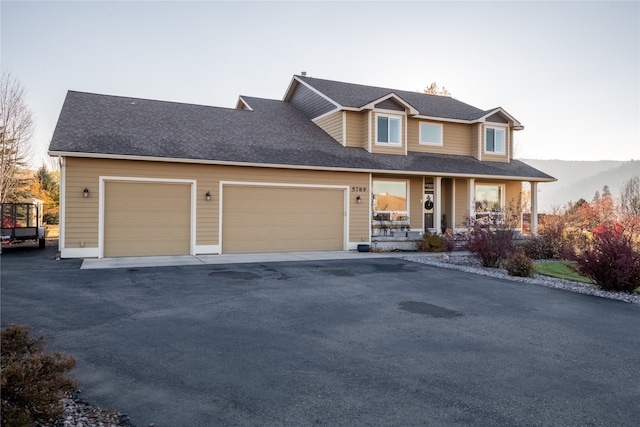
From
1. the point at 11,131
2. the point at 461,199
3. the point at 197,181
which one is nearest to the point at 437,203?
the point at 461,199

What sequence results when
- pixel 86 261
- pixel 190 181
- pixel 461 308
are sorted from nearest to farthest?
pixel 461 308 < pixel 86 261 < pixel 190 181

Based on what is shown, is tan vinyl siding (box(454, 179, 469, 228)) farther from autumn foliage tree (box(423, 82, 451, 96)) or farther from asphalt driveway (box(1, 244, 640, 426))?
autumn foliage tree (box(423, 82, 451, 96))

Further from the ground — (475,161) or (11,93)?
(11,93)

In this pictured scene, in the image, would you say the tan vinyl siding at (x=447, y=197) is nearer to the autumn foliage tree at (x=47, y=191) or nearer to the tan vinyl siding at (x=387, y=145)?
the tan vinyl siding at (x=387, y=145)

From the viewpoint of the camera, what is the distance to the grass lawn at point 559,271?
11.1 meters

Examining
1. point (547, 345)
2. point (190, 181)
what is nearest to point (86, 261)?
point (190, 181)

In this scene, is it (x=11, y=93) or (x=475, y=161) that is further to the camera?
(x=11, y=93)

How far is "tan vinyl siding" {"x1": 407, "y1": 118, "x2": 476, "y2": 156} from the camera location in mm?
20672

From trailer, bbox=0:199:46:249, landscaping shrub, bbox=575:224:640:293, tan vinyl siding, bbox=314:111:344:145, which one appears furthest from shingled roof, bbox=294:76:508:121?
trailer, bbox=0:199:46:249

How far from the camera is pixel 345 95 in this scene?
20438 millimetres

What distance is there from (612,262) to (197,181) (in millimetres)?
12046

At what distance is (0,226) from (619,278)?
18637 mm

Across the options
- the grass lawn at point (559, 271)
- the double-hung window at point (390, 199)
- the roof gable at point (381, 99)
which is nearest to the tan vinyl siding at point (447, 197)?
the double-hung window at point (390, 199)

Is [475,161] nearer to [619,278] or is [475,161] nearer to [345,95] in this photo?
[345,95]
